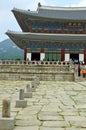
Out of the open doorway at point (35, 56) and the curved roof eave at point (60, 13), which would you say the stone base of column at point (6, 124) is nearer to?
the curved roof eave at point (60, 13)

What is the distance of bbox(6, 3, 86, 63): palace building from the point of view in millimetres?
38781

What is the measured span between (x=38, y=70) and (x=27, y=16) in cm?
1141

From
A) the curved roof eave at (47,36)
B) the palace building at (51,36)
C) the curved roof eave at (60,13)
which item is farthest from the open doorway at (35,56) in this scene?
the curved roof eave at (60,13)

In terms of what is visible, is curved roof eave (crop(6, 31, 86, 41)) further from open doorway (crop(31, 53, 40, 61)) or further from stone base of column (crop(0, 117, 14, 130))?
stone base of column (crop(0, 117, 14, 130))

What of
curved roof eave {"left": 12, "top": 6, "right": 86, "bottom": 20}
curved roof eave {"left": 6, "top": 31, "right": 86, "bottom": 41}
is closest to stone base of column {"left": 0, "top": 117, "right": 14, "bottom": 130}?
curved roof eave {"left": 6, "top": 31, "right": 86, "bottom": 41}

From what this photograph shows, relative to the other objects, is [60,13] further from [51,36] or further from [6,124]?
[6,124]

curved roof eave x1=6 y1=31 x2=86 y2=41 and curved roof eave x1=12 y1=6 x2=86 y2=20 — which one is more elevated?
curved roof eave x1=12 y1=6 x2=86 y2=20

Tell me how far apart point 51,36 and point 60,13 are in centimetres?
581

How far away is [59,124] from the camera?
648 centimetres

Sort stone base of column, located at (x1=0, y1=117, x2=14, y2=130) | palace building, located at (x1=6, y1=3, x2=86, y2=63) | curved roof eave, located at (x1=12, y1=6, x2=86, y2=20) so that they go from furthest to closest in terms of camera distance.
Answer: curved roof eave, located at (x1=12, y1=6, x2=86, y2=20)
palace building, located at (x1=6, y1=3, x2=86, y2=63)
stone base of column, located at (x1=0, y1=117, x2=14, y2=130)

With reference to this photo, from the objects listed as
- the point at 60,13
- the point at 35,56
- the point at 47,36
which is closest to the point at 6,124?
the point at 47,36

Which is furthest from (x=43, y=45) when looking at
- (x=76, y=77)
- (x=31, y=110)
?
(x=31, y=110)

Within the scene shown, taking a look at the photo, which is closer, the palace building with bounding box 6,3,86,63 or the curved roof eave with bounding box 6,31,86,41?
the curved roof eave with bounding box 6,31,86,41

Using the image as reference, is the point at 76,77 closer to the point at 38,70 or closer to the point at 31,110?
the point at 38,70
